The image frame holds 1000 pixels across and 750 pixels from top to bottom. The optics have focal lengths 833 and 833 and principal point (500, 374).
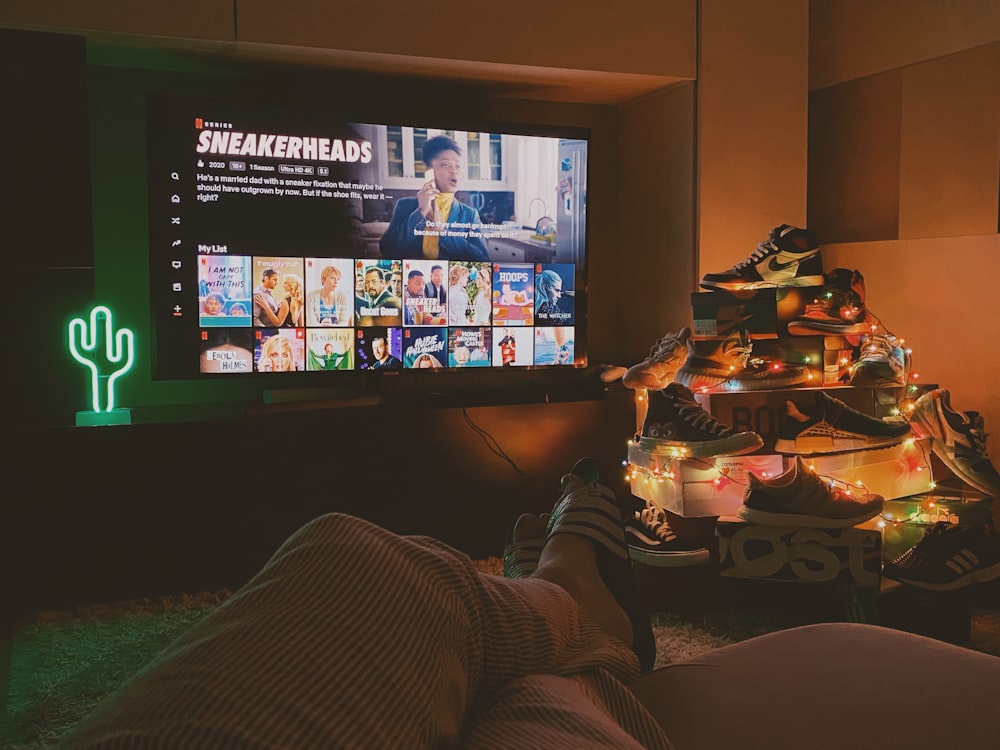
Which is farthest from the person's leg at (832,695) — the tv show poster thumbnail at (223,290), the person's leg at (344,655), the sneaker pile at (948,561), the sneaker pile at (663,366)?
the tv show poster thumbnail at (223,290)

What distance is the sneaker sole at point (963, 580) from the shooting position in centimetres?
204

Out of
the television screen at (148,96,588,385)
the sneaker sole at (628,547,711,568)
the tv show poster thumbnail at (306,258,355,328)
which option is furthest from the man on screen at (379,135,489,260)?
the sneaker sole at (628,547,711,568)

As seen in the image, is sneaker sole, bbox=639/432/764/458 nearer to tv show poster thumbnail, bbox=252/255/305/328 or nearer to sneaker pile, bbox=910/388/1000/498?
sneaker pile, bbox=910/388/1000/498

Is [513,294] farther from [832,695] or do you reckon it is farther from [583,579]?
[832,695]

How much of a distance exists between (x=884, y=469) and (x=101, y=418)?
229 centimetres

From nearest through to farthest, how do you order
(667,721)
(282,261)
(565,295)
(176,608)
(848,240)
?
(667,721), (176,608), (282,261), (565,295), (848,240)

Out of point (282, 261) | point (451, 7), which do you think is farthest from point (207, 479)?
point (451, 7)

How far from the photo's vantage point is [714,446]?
227cm

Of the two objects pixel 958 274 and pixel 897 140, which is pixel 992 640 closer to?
pixel 958 274

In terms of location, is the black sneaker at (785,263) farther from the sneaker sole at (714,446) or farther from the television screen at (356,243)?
the television screen at (356,243)

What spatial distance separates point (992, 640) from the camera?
82.0 inches

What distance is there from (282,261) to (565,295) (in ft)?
3.40

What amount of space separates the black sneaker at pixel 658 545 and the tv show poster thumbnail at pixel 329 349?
114 cm

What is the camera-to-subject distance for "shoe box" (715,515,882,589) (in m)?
2.04
